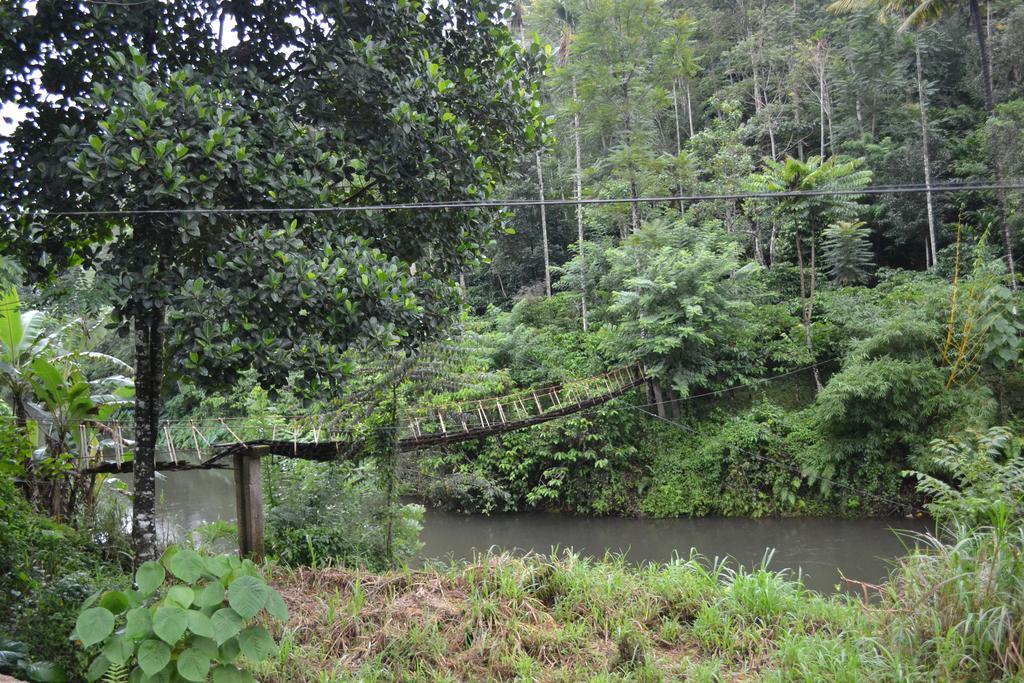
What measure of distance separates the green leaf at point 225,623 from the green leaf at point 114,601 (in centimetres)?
38

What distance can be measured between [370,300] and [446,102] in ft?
4.29

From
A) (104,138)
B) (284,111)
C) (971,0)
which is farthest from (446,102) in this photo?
(971,0)

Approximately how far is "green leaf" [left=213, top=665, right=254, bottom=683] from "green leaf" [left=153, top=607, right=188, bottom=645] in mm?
181

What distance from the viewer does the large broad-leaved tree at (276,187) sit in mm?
2836

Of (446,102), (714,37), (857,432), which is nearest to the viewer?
(446,102)

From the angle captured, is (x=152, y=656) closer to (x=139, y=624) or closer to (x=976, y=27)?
(x=139, y=624)

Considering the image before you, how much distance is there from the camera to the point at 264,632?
7.95ft

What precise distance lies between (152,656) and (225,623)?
23 centimetres

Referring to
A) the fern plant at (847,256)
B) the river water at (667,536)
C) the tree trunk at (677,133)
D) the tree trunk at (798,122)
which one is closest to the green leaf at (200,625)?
the river water at (667,536)

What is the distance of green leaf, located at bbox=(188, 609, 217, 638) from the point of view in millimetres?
2295

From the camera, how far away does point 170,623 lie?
227 cm

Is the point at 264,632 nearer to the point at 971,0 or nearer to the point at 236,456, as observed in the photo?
the point at 236,456

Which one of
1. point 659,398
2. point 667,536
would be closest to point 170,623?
point 667,536

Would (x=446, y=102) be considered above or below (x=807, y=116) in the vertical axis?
below
